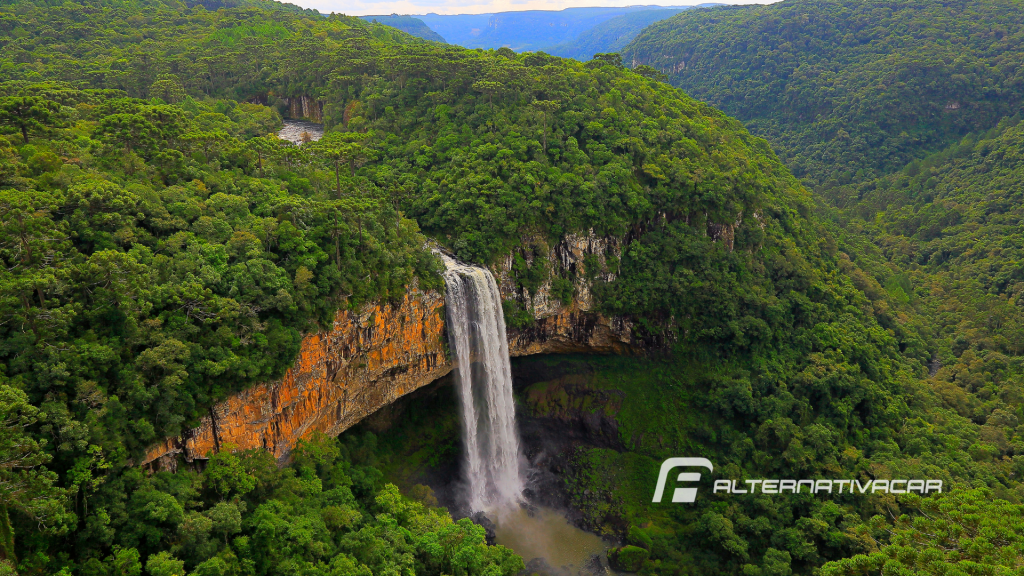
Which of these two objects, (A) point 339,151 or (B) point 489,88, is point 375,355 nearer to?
(A) point 339,151

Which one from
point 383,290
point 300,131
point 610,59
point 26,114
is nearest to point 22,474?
point 383,290

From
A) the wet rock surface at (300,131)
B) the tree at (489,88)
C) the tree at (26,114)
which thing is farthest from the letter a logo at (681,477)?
the tree at (26,114)

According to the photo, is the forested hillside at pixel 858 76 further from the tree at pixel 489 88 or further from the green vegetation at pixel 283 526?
the green vegetation at pixel 283 526

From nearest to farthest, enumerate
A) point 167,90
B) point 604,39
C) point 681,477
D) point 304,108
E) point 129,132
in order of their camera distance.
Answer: point 129,132
point 681,477
point 167,90
point 304,108
point 604,39

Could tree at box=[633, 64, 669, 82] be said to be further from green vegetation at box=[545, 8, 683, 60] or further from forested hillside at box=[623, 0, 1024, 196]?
green vegetation at box=[545, 8, 683, 60]

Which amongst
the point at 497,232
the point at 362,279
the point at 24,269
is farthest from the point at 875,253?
the point at 24,269

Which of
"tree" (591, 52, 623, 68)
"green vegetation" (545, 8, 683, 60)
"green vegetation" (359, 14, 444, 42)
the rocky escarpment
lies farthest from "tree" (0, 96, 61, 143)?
"green vegetation" (545, 8, 683, 60)

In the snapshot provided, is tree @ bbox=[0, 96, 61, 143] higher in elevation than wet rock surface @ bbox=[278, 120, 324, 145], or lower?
higher
